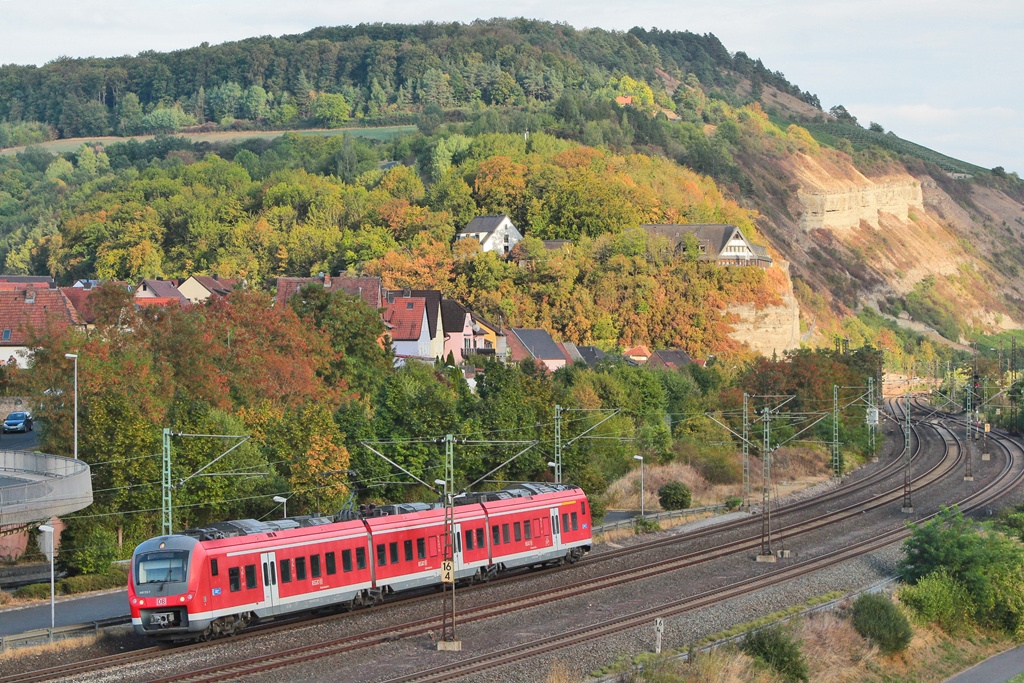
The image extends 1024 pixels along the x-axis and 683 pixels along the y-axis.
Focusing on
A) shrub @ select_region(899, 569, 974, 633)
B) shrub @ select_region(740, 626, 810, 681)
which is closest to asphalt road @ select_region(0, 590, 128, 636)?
shrub @ select_region(740, 626, 810, 681)

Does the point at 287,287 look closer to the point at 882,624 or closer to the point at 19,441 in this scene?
the point at 19,441

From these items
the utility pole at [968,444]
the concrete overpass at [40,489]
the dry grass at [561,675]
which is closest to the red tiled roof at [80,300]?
the concrete overpass at [40,489]

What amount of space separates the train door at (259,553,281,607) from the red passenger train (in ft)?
0.08

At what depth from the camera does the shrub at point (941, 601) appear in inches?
1614

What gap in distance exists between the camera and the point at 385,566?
35.7m

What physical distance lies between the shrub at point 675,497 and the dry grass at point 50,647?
1314 inches

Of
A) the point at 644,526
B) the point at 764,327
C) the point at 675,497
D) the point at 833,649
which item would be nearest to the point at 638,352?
the point at 764,327

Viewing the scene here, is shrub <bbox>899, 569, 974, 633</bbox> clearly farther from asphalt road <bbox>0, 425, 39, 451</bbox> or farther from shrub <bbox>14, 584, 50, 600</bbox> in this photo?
asphalt road <bbox>0, 425, 39, 451</bbox>

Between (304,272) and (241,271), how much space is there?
6979 mm

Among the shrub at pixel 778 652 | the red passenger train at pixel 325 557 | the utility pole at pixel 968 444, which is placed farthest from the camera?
the utility pole at pixel 968 444

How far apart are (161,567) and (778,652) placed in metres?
14.7

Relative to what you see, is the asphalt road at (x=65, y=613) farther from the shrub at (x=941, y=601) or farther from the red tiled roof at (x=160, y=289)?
the red tiled roof at (x=160, y=289)

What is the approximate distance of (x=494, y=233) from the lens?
12888cm

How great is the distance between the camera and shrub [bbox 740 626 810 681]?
31.6m
